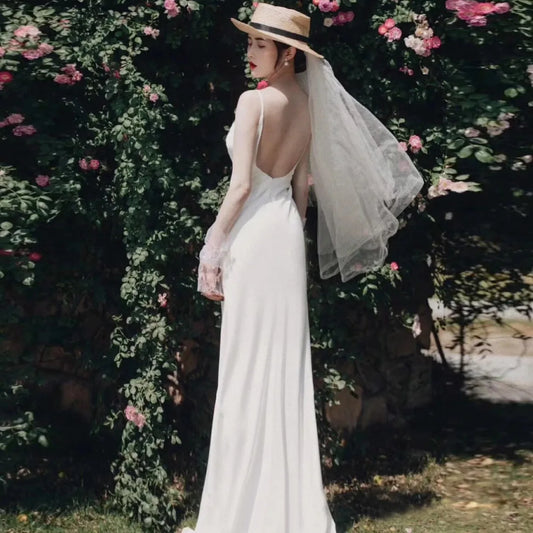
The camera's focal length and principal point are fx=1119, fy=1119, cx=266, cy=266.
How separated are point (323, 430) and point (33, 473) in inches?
60.2

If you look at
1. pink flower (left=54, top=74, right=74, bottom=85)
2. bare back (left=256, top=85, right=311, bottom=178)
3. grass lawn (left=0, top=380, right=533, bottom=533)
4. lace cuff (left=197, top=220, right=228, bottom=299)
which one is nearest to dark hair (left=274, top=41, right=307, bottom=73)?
bare back (left=256, top=85, right=311, bottom=178)

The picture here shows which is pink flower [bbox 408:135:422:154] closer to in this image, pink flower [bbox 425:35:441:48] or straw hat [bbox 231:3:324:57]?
pink flower [bbox 425:35:441:48]

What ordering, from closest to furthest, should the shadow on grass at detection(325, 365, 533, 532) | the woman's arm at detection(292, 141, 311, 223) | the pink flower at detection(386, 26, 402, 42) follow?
the woman's arm at detection(292, 141, 311, 223) → the pink flower at detection(386, 26, 402, 42) → the shadow on grass at detection(325, 365, 533, 532)

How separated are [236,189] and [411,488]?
2.37 metres

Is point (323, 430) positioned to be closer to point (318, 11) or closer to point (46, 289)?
point (46, 289)

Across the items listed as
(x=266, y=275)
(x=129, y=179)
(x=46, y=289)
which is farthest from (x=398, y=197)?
(x=46, y=289)

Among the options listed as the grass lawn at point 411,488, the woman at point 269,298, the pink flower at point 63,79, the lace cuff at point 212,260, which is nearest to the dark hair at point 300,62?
the woman at point 269,298

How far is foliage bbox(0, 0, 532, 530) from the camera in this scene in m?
5.17

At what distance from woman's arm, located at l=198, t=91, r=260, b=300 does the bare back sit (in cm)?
7

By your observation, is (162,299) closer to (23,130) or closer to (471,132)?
(23,130)

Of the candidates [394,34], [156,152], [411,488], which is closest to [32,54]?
[156,152]

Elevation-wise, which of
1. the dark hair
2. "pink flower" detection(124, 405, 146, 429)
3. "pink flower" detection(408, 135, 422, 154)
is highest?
the dark hair

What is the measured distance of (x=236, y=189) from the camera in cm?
407

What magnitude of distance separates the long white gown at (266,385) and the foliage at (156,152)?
100cm
